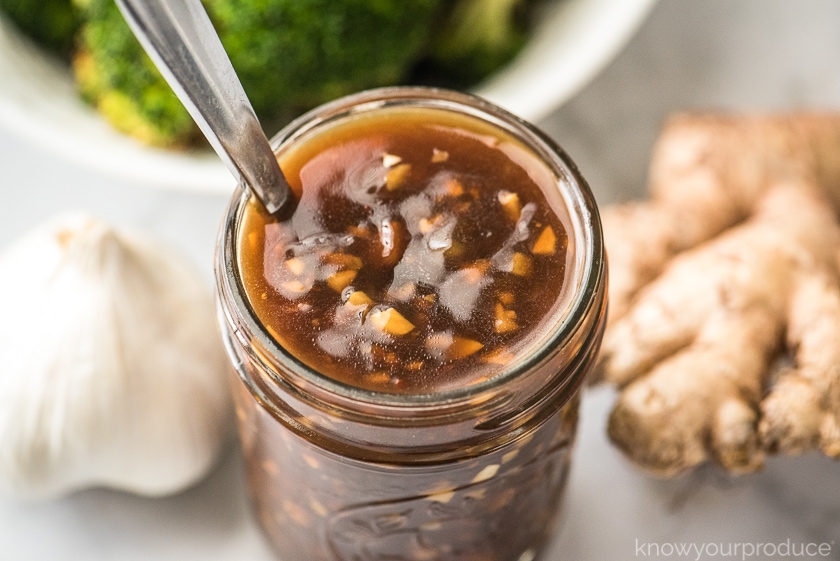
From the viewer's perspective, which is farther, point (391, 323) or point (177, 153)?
point (177, 153)

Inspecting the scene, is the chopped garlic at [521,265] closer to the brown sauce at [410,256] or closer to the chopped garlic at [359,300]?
the brown sauce at [410,256]

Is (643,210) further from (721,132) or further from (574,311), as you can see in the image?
(574,311)

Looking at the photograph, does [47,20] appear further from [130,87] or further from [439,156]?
[439,156]

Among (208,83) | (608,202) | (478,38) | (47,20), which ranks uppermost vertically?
(208,83)

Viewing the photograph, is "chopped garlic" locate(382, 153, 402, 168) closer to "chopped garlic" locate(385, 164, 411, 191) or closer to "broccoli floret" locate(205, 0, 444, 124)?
"chopped garlic" locate(385, 164, 411, 191)

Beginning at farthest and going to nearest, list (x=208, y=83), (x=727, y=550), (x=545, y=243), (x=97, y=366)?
(x=727, y=550), (x=97, y=366), (x=545, y=243), (x=208, y=83)

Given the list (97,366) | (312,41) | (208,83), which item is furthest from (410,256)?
(312,41)
